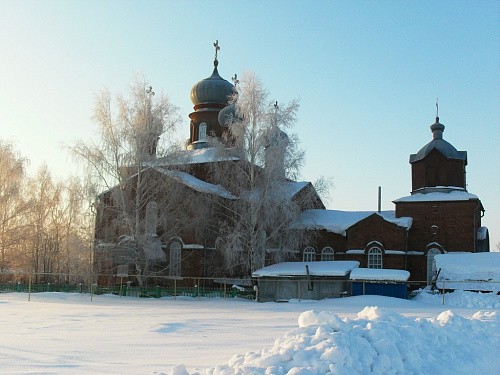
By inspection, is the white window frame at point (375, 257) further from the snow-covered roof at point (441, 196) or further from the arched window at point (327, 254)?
the snow-covered roof at point (441, 196)

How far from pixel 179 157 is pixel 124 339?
769 inches

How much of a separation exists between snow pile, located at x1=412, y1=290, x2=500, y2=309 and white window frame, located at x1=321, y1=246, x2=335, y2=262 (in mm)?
7754

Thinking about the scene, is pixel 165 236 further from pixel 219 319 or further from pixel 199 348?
pixel 199 348

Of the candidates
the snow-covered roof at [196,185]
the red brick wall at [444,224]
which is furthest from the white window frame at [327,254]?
the snow-covered roof at [196,185]

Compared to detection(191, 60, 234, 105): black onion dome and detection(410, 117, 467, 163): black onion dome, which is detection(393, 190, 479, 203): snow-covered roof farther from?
detection(191, 60, 234, 105): black onion dome


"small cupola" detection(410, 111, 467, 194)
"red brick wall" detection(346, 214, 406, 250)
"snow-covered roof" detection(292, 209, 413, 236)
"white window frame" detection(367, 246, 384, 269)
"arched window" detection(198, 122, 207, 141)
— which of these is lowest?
"white window frame" detection(367, 246, 384, 269)

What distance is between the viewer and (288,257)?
3344 centimetres

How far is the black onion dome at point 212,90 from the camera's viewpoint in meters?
42.0

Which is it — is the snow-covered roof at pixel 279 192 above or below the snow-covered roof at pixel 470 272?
above

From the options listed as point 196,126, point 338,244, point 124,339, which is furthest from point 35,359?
point 196,126

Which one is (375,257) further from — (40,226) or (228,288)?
(40,226)

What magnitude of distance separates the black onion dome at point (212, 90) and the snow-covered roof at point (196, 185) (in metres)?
9.70

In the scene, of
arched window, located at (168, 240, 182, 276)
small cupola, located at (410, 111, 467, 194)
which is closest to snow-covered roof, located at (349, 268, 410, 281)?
small cupola, located at (410, 111, 467, 194)

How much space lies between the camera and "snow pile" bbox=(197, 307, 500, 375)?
6.96 metres
